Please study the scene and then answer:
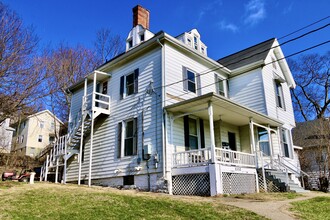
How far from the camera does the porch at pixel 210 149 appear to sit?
11438 millimetres

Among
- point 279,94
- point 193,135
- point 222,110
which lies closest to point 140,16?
point 222,110

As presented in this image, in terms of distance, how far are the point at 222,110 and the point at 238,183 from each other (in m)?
3.44

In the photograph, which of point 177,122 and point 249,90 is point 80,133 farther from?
point 249,90

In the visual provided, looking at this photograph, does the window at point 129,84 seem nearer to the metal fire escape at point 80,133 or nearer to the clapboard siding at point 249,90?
the metal fire escape at point 80,133

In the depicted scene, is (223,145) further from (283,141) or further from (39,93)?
(39,93)

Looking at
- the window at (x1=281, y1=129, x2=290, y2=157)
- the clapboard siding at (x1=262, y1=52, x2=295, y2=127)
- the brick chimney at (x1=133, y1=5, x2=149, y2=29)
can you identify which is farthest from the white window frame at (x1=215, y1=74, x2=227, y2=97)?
the brick chimney at (x1=133, y1=5, x2=149, y2=29)

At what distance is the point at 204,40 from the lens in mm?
18703

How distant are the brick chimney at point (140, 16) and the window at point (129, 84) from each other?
185 inches

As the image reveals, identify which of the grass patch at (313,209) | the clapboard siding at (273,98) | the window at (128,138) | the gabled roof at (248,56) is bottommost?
the grass patch at (313,209)

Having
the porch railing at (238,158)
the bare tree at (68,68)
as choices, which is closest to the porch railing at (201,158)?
the porch railing at (238,158)

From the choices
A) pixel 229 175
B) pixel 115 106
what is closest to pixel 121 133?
pixel 115 106

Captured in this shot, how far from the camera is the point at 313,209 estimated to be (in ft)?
28.5

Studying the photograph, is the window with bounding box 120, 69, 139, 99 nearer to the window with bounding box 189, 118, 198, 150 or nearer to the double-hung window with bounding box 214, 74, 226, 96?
the window with bounding box 189, 118, 198, 150

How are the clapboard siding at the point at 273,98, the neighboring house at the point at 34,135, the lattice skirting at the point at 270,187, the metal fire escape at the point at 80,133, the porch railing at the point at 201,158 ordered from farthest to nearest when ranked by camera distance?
the neighboring house at the point at 34,135 < the clapboard siding at the point at 273,98 < the metal fire escape at the point at 80,133 < the lattice skirting at the point at 270,187 < the porch railing at the point at 201,158
